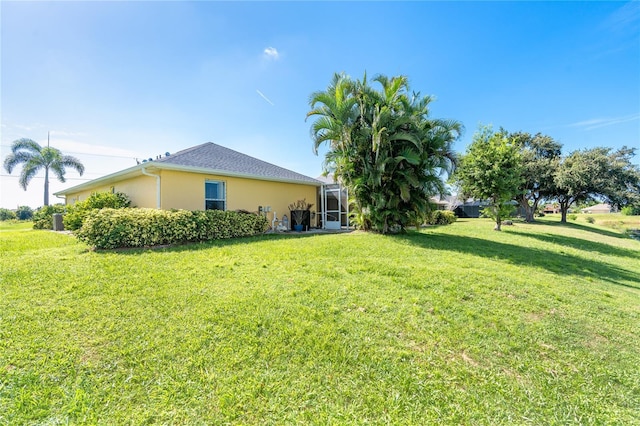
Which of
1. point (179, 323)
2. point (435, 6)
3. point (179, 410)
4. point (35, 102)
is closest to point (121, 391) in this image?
point (179, 410)

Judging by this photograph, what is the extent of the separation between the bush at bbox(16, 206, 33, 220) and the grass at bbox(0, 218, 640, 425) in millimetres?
39677

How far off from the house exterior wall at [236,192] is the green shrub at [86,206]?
258cm

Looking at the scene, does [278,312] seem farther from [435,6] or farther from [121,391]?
[435,6]

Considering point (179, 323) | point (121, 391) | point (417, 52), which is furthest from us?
point (417, 52)

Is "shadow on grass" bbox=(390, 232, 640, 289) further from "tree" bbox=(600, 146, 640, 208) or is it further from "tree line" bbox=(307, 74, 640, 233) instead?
"tree" bbox=(600, 146, 640, 208)

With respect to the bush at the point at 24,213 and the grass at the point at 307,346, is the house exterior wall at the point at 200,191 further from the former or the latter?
the bush at the point at 24,213

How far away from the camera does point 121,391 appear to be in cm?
222

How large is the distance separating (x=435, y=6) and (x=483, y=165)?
344 inches

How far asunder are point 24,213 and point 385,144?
44842 millimetres

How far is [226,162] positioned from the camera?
11.8 meters

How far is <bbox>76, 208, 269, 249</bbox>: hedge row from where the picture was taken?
6707 millimetres

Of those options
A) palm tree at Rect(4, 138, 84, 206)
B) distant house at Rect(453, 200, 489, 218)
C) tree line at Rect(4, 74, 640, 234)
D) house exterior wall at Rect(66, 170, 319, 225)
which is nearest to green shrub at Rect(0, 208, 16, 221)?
palm tree at Rect(4, 138, 84, 206)

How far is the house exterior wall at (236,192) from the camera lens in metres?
9.87

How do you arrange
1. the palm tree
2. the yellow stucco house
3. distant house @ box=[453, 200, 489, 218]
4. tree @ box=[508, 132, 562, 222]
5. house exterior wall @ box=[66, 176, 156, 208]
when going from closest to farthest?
the yellow stucco house < house exterior wall @ box=[66, 176, 156, 208] < the palm tree < tree @ box=[508, 132, 562, 222] < distant house @ box=[453, 200, 489, 218]
